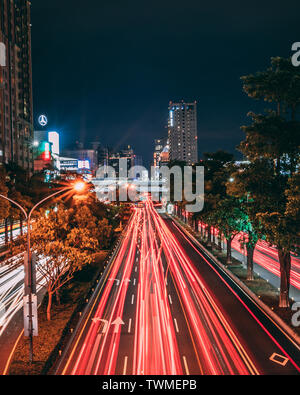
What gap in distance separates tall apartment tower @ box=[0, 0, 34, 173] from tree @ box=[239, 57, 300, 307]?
7824 centimetres

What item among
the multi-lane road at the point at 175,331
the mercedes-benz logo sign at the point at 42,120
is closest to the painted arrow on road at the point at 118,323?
the multi-lane road at the point at 175,331

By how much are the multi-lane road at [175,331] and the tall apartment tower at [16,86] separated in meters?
71.6

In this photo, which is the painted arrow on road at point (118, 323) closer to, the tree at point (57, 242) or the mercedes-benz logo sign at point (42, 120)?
the tree at point (57, 242)

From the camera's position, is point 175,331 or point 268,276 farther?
point 268,276

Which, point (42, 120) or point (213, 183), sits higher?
point (42, 120)

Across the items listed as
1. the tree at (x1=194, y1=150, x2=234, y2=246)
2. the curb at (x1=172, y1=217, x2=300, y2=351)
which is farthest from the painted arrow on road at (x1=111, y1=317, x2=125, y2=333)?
the tree at (x1=194, y1=150, x2=234, y2=246)

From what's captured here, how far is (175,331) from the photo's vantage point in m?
18.6

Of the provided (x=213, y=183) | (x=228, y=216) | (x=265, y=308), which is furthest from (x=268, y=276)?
(x=213, y=183)

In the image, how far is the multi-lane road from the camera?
48.8ft

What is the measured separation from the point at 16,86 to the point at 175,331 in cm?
10277

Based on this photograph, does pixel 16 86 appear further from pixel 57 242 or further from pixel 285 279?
pixel 285 279

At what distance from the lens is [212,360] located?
15312mm

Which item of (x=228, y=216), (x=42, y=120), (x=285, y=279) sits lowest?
(x=285, y=279)

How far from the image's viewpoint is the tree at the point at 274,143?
19.6 metres
